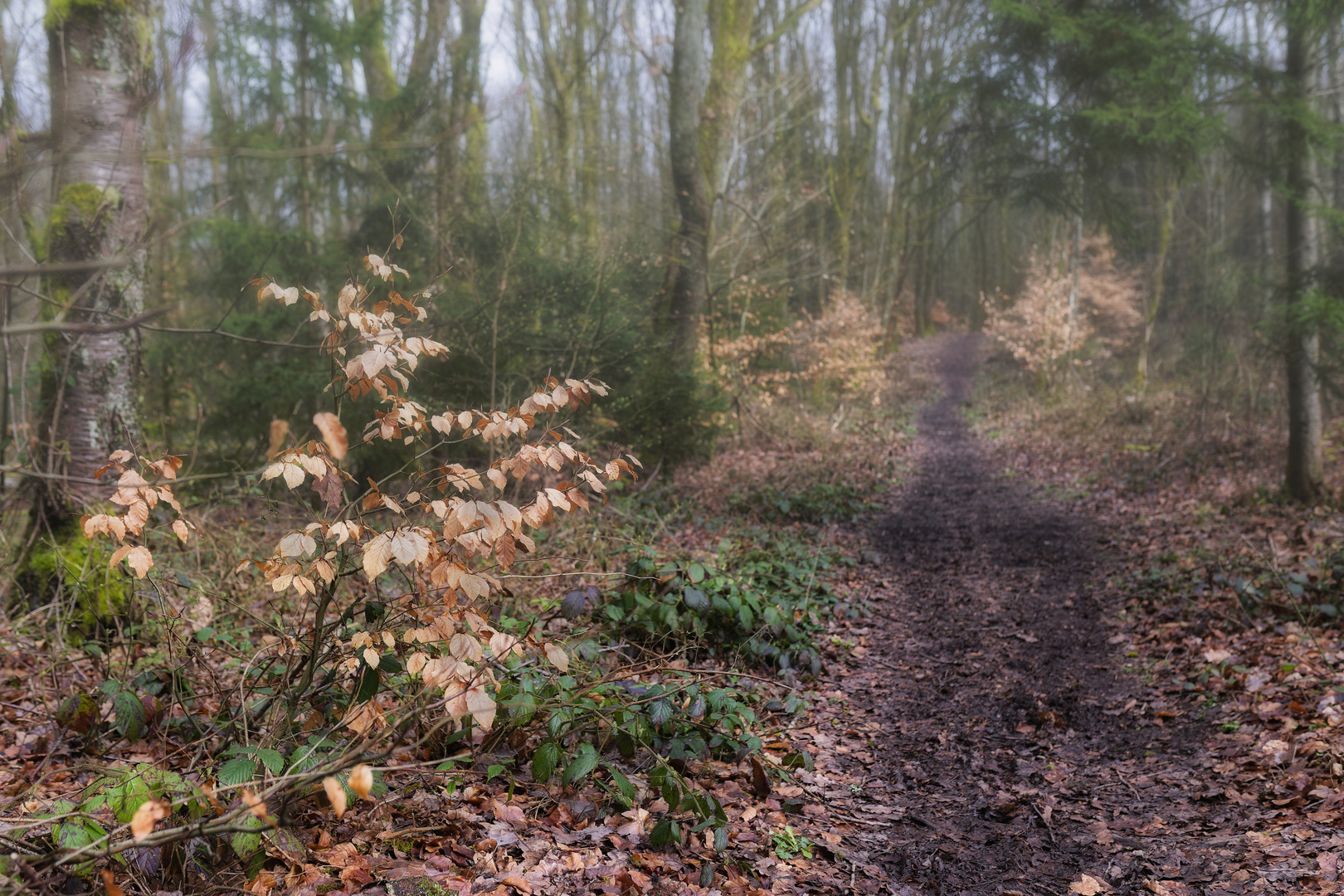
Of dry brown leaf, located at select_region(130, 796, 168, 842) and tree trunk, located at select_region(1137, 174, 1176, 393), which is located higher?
tree trunk, located at select_region(1137, 174, 1176, 393)

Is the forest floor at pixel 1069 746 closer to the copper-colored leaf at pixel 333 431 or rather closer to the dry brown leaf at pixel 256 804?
the dry brown leaf at pixel 256 804

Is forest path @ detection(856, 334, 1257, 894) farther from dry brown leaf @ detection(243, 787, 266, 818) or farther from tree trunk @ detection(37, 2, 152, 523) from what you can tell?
tree trunk @ detection(37, 2, 152, 523)

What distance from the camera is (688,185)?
37.6ft

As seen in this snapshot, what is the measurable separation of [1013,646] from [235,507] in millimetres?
7882

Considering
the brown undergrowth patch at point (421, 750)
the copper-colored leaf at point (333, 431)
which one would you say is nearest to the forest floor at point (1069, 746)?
the brown undergrowth patch at point (421, 750)

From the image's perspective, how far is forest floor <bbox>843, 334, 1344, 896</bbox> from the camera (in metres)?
3.18

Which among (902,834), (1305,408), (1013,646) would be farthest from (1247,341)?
(902,834)

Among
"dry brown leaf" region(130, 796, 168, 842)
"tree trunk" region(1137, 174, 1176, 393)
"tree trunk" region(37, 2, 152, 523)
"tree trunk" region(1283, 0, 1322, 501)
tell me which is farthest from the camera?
"tree trunk" region(1137, 174, 1176, 393)

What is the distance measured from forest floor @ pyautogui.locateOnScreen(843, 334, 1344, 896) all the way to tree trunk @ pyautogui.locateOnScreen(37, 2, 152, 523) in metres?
5.43

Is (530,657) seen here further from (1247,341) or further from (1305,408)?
(1247,341)

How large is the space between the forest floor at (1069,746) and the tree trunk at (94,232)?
5426 millimetres

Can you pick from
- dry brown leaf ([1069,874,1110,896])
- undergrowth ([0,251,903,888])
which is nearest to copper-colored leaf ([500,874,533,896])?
undergrowth ([0,251,903,888])

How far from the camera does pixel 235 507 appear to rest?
26.7ft

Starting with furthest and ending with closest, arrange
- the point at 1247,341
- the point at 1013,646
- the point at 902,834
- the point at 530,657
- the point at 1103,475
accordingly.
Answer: the point at 1247,341
the point at 1103,475
the point at 1013,646
the point at 530,657
the point at 902,834
